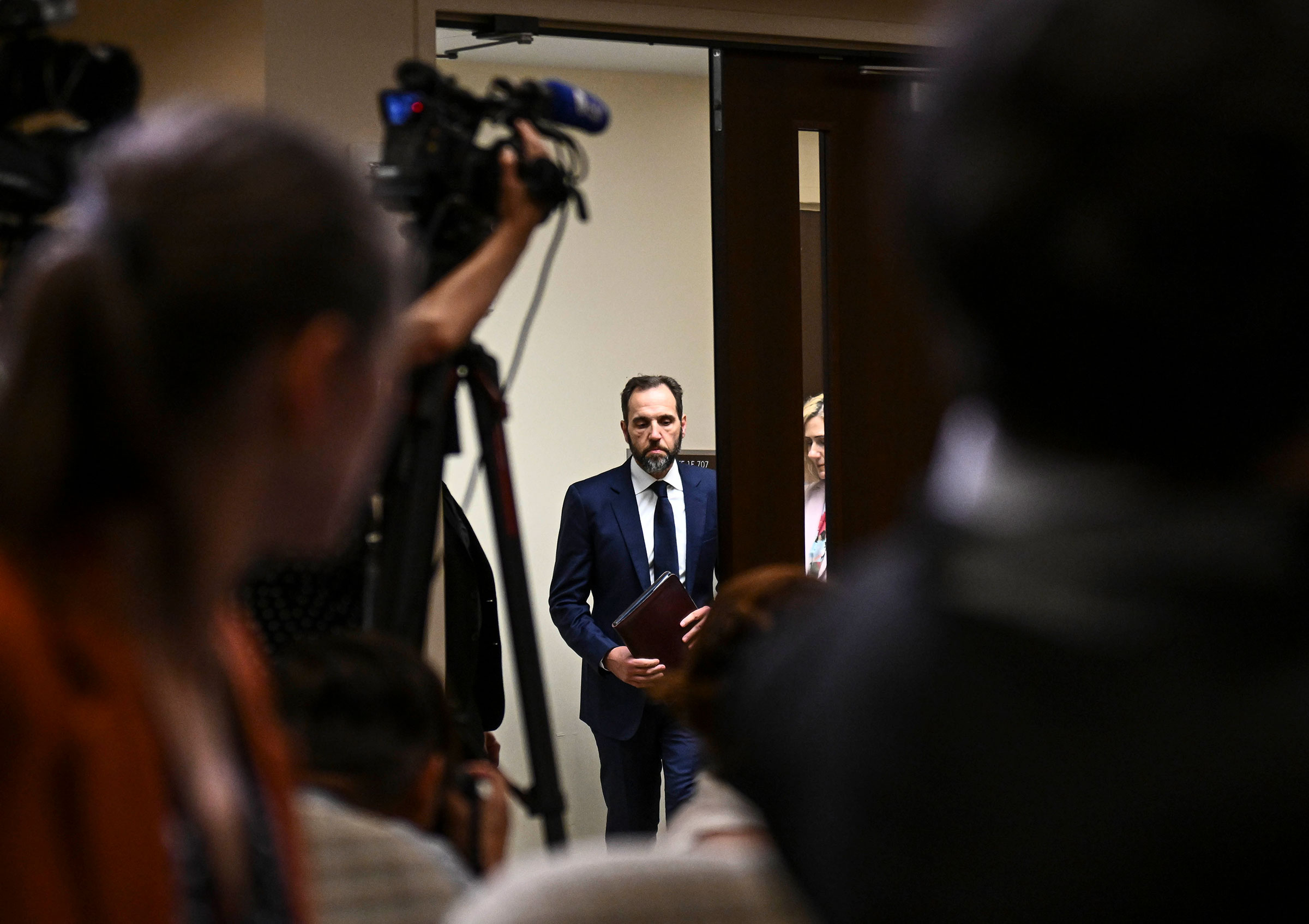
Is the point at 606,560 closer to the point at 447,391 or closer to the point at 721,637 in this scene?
the point at 447,391

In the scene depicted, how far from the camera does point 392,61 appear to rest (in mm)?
3373

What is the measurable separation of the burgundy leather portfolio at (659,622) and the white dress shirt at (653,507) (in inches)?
22.3

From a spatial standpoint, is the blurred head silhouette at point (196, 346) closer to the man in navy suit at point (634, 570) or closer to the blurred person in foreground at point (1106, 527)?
the blurred person in foreground at point (1106, 527)

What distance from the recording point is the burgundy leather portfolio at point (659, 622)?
12.5ft

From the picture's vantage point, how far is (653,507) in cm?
452

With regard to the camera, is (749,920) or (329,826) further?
(329,826)

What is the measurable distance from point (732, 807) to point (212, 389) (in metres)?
0.60

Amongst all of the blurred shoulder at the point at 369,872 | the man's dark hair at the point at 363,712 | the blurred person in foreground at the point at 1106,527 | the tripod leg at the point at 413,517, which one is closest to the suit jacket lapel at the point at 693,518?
the tripod leg at the point at 413,517

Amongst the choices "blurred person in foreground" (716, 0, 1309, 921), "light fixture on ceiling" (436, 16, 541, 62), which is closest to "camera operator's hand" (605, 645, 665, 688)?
"light fixture on ceiling" (436, 16, 541, 62)

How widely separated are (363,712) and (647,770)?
9.66 ft

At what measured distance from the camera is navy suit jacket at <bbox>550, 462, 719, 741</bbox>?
437 centimetres

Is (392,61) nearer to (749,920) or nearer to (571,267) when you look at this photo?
(571,267)

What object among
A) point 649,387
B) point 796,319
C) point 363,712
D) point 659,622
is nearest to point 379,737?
point 363,712

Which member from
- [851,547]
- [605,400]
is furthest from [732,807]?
[605,400]
